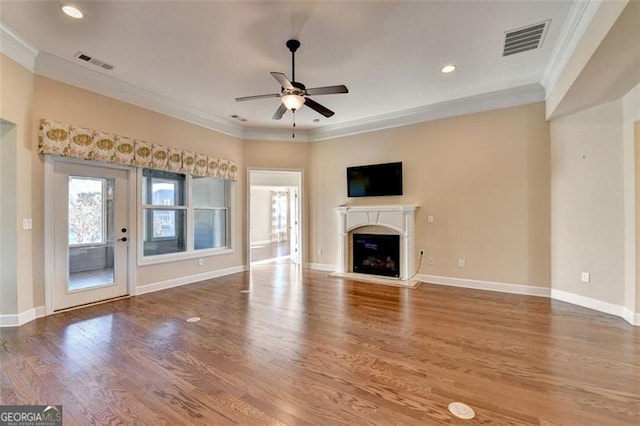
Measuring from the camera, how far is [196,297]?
4469 millimetres

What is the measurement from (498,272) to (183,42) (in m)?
5.60

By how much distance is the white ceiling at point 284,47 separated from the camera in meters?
Result: 2.77

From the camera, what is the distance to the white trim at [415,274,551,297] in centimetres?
448

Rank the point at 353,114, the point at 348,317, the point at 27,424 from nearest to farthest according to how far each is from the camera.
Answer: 1. the point at 27,424
2. the point at 348,317
3. the point at 353,114

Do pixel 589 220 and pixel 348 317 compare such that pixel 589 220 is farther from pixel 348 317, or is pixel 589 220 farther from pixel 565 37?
pixel 348 317

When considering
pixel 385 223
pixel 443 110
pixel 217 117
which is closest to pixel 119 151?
pixel 217 117

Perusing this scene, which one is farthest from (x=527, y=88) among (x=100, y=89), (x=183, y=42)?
(x=100, y=89)

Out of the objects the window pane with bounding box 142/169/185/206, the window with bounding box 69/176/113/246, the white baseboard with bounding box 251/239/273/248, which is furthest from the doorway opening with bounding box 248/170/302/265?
the window with bounding box 69/176/113/246

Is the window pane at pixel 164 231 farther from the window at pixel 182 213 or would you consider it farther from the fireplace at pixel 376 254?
the fireplace at pixel 376 254

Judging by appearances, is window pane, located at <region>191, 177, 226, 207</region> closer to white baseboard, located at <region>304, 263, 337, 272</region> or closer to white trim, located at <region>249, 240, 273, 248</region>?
white baseboard, located at <region>304, 263, 337, 272</region>

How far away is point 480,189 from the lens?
4898 millimetres

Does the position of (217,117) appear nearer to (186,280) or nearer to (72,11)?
(72,11)

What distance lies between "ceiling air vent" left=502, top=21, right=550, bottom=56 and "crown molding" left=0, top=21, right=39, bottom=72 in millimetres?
5368

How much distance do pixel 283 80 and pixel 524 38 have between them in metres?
2.78
